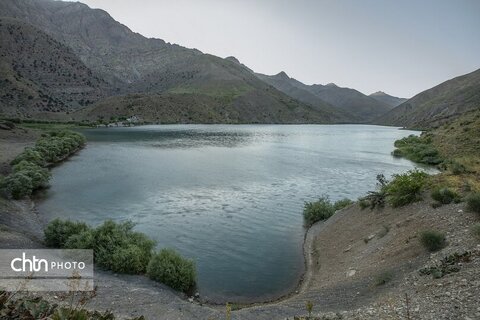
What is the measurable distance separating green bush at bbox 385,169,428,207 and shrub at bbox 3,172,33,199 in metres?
33.2

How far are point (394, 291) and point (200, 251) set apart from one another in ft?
45.3

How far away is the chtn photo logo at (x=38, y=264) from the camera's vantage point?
16183 millimetres

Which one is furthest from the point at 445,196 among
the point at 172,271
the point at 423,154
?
the point at 423,154

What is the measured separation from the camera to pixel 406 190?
887 inches

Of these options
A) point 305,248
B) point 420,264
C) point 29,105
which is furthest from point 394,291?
point 29,105

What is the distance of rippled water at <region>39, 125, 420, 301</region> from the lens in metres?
22.0

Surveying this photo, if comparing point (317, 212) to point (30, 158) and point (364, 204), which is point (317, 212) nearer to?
point (364, 204)

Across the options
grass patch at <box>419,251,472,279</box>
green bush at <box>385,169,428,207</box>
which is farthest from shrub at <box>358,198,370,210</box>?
grass patch at <box>419,251,472,279</box>

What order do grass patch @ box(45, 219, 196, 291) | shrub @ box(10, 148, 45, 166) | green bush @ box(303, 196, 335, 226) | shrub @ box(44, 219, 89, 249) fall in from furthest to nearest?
1. shrub @ box(10, 148, 45, 166)
2. green bush @ box(303, 196, 335, 226)
3. shrub @ box(44, 219, 89, 249)
4. grass patch @ box(45, 219, 196, 291)

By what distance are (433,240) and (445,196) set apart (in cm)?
521

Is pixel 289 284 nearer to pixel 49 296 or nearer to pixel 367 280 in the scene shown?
pixel 367 280

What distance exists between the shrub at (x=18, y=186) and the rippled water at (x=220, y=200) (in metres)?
2.61

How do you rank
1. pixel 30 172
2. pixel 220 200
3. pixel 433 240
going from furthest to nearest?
pixel 30 172 → pixel 220 200 → pixel 433 240

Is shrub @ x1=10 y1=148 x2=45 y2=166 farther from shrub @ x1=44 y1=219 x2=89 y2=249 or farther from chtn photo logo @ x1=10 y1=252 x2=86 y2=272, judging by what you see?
chtn photo logo @ x1=10 y1=252 x2=86 y2=272
